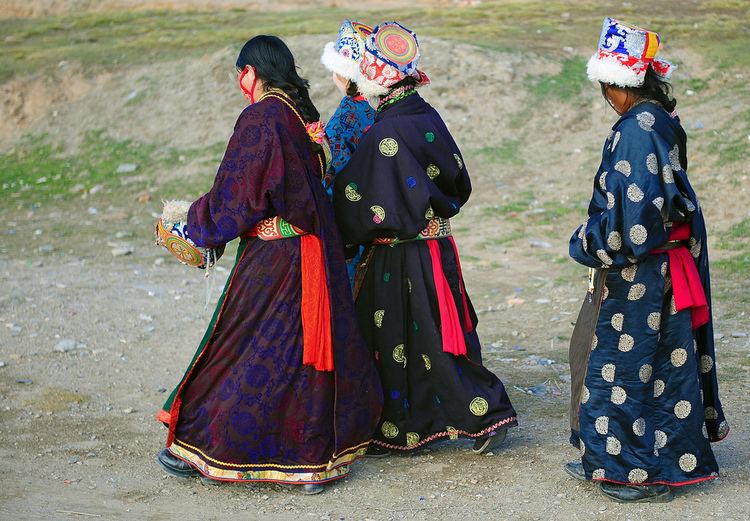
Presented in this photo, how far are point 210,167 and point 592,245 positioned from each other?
9.44 metres

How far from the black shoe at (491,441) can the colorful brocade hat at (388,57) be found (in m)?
1.69

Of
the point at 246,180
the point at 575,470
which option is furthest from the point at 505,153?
the point at 246,180

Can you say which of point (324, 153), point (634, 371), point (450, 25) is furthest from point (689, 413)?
point (450, 25)

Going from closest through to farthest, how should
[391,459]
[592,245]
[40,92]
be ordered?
[592,245], [391,459], [40,92]

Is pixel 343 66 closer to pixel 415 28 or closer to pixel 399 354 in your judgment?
pixel 399 354

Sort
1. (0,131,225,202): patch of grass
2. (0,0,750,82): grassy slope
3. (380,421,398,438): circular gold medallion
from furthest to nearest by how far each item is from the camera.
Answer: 1. (0,0,750,82): grassy slope
2. (0,131,225,202): patch of grass
3. (380,421,398,438): circular gold medallion

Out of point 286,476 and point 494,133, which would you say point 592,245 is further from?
point 494,133

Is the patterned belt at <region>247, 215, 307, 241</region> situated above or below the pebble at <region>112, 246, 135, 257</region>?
above

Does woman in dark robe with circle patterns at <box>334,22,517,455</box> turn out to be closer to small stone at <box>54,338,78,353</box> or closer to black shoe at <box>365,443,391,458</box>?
black shoe at <box>365,443,391,458</box>

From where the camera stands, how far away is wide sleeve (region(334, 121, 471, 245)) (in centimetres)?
459

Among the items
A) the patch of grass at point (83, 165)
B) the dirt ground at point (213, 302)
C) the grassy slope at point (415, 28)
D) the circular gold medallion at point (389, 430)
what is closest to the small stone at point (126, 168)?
the patch of grass at point (83, 165)

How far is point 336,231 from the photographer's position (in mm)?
4508

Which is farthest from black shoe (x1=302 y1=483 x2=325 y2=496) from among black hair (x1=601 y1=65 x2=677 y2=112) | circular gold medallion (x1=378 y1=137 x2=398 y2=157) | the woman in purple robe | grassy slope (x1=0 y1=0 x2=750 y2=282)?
grassy slope (x1=0 y1=0 x2=750 y2=282)

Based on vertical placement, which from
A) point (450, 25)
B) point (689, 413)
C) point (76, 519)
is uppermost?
point (450, 25)
